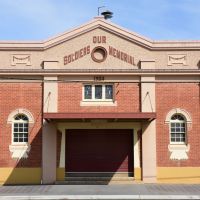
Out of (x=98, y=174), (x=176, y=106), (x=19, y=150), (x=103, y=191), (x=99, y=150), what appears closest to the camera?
(x=103, y=191)

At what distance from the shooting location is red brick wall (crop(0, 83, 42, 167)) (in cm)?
2267

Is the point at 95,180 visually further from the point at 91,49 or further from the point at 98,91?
the point at 91,49

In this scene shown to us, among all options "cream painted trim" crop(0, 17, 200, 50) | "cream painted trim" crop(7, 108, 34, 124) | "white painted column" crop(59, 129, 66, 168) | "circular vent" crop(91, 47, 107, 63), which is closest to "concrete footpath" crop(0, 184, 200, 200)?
"white painted column" crop(59, 129, 66, 168)

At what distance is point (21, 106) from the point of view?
75.4 feet

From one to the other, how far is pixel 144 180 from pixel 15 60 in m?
8.43

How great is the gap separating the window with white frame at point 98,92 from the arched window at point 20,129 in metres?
3.10

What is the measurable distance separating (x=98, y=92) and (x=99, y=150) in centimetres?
281

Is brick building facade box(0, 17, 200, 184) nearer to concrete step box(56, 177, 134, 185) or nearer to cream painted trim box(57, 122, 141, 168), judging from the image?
cream painted trim box(57, 122, 141, 168)

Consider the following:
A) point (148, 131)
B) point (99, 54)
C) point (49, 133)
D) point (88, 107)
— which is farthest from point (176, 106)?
point (49, 133)

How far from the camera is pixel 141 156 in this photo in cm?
2273

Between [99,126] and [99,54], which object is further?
[99,54]

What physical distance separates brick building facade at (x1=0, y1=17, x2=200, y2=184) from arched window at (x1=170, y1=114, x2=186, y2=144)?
0.16ft

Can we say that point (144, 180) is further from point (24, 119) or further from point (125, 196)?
point (24, 119)

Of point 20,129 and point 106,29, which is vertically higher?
point 106,29
